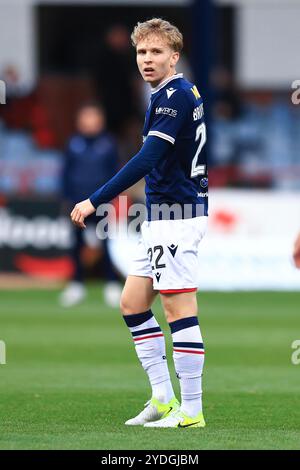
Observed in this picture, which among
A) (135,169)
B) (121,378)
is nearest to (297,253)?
(135,169)

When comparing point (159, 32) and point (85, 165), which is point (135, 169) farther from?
point (85, 165)

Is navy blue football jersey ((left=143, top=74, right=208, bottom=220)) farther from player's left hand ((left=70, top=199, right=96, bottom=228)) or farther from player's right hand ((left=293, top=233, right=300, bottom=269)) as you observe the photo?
player's right hand ((left=293, top=233, right=300, bottom=269))

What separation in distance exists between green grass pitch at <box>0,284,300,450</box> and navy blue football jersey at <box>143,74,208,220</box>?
133 cm

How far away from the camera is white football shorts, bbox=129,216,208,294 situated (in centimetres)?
707

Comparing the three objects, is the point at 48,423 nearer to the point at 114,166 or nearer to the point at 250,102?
the point at 114,166

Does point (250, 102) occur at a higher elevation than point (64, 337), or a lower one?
higher

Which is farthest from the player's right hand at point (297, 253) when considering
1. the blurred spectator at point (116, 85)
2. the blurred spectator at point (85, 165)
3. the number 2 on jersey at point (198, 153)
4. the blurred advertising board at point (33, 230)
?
the blurred spectator at point (116, 85)

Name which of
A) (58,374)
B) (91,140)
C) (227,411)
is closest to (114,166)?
(91,140)

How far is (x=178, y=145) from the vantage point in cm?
715

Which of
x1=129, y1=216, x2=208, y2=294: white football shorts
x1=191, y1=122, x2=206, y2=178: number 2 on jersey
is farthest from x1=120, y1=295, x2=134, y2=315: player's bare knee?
x1=191, y1=122, x2=206, y2=178: number 2 on jersey

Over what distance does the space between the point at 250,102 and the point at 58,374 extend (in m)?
13.6

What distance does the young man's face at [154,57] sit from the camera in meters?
7.07

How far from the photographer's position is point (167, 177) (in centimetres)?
716

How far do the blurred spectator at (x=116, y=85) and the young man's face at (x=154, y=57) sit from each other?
45.6ft
